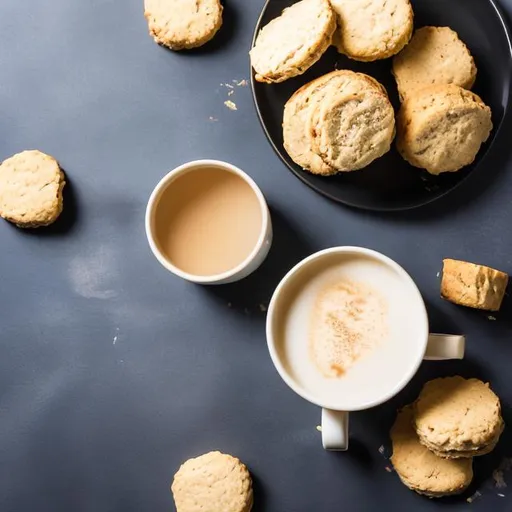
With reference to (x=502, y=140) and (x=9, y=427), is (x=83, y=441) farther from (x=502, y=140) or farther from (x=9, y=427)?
(x=502, y=140)

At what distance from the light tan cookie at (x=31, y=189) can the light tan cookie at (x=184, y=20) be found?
1.05ft

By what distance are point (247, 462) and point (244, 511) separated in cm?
9

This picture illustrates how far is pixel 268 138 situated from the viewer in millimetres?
1422

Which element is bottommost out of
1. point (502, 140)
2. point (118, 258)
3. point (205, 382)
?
point (205, 382)

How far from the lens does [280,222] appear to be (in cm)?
150

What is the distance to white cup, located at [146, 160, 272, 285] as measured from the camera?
1377 mm

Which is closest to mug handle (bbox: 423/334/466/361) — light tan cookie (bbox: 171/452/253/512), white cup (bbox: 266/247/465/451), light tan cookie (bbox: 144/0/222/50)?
white cup (bbox: 266/247/465/451)

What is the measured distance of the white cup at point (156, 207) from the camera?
138cm

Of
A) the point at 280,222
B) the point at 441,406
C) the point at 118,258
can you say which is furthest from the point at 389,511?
the point at 118,258

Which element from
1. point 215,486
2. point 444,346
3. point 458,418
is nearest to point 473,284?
point 444,346

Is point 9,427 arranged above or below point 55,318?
below

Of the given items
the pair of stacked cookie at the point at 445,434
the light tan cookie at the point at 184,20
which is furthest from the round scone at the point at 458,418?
the light tan cookie at the point at 184,20

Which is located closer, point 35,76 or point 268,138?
point 268,138

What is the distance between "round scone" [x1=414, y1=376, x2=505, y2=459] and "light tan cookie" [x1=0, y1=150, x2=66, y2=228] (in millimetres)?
761
